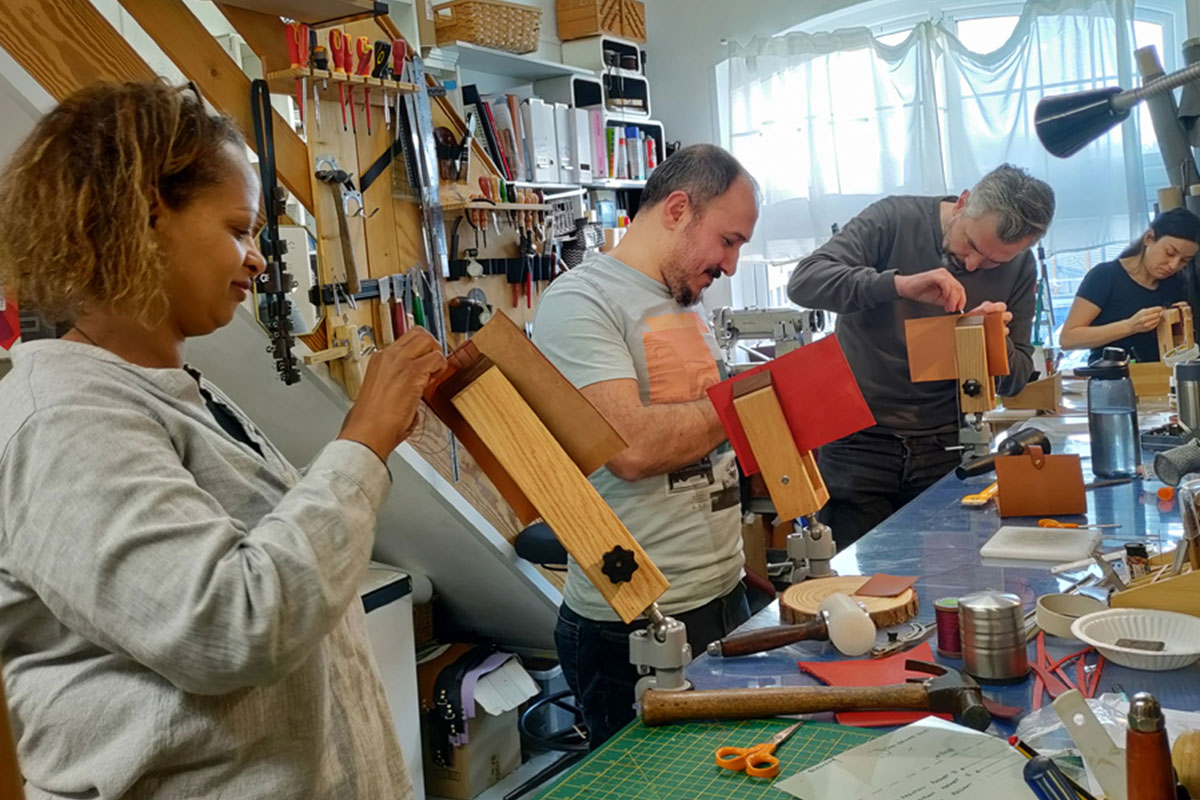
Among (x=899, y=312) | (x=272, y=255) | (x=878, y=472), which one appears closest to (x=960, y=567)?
(x=878, y=472)

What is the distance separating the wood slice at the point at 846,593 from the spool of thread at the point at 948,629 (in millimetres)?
116

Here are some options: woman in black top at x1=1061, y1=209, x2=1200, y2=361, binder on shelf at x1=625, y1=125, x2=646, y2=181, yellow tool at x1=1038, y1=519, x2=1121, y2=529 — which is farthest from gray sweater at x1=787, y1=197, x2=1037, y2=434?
binder on shelf at x1=625, y1=125, x2=646, y2=181

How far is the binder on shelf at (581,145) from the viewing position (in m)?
5.25

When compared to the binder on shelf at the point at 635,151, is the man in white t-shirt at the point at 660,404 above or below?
below

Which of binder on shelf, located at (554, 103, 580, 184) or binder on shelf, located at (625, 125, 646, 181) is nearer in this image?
binder on shelf, located at (554, 103, 580, 184)

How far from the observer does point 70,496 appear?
0.93 metres

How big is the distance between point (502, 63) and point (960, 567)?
3.91m

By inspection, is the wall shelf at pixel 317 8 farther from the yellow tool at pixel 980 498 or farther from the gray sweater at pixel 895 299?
the yellow tool at pixel 980 498

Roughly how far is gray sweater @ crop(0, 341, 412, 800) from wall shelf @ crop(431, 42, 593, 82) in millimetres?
3896

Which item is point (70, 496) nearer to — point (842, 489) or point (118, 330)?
point (118, 330)

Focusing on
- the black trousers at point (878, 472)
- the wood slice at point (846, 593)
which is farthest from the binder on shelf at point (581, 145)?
the wood slice at point (846, 593)

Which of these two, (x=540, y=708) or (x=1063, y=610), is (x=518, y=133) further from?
(x=1063, y=610)

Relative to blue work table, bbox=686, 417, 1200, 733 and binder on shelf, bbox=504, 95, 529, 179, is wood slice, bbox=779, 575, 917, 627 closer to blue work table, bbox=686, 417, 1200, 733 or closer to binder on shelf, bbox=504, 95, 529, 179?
blue work table, bbox=686, 417, 1200, 733

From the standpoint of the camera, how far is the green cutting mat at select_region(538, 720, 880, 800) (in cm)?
120
